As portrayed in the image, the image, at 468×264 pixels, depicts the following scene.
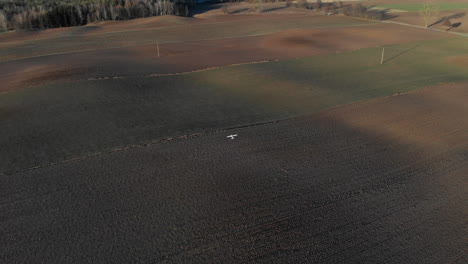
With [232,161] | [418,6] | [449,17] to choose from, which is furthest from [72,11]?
[418,6]

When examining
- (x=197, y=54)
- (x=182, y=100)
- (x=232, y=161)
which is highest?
(x=197, y=54)

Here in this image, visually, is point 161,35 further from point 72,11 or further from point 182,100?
point 182,100

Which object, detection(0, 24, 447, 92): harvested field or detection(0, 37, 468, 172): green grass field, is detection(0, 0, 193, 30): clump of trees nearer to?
detection(0, 24, 447, 92): harvested field

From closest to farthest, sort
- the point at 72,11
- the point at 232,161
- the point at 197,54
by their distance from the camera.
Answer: the point at 232,161
the point at 197,54
the point at 72,11

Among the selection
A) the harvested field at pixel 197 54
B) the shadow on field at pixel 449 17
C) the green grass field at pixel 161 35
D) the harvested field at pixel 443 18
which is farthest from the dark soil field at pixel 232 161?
the shadow on field at pixel 449 17

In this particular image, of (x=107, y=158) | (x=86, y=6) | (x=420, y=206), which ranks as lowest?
(x=420, y=206)

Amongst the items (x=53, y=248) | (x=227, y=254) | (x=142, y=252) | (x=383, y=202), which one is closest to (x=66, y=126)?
(x=53, y=248)

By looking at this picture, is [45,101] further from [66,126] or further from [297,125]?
[297,125]
